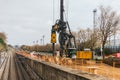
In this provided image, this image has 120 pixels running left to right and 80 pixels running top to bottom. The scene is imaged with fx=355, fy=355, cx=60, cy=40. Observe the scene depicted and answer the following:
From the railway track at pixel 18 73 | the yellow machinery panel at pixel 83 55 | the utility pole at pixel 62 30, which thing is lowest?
the railway track at pixel 18 73

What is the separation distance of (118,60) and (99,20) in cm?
2509

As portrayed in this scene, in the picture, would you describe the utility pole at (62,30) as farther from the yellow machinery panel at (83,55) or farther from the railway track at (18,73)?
the railway track at (18,73)

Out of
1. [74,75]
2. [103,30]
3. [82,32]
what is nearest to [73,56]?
[103,30]

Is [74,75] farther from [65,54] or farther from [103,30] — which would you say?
[103,30]

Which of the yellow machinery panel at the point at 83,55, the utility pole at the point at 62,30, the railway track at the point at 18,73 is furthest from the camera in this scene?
the railway track at the point at 18,73

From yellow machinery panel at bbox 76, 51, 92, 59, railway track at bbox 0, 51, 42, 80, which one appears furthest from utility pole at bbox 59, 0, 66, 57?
railway track at bbox 0, 51, 42, 80

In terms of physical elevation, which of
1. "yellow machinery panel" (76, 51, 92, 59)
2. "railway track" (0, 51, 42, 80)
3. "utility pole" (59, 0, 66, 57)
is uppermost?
"utility pole" (59, 0, 66, 57)

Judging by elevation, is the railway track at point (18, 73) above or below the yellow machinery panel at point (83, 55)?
below

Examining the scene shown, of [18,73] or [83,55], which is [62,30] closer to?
[83,55]

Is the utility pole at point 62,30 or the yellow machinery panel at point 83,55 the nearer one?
the yellow machinery panel at point 83,55

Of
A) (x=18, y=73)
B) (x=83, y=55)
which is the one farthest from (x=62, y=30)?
(x=18, y=73)

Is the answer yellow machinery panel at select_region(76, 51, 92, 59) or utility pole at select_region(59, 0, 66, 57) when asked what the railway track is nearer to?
utility pole at select_region(59, 0, 66, 57)

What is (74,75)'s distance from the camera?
2181cm

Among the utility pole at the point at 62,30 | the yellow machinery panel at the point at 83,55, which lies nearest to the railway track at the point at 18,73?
the utility pole at the point at 62,30
